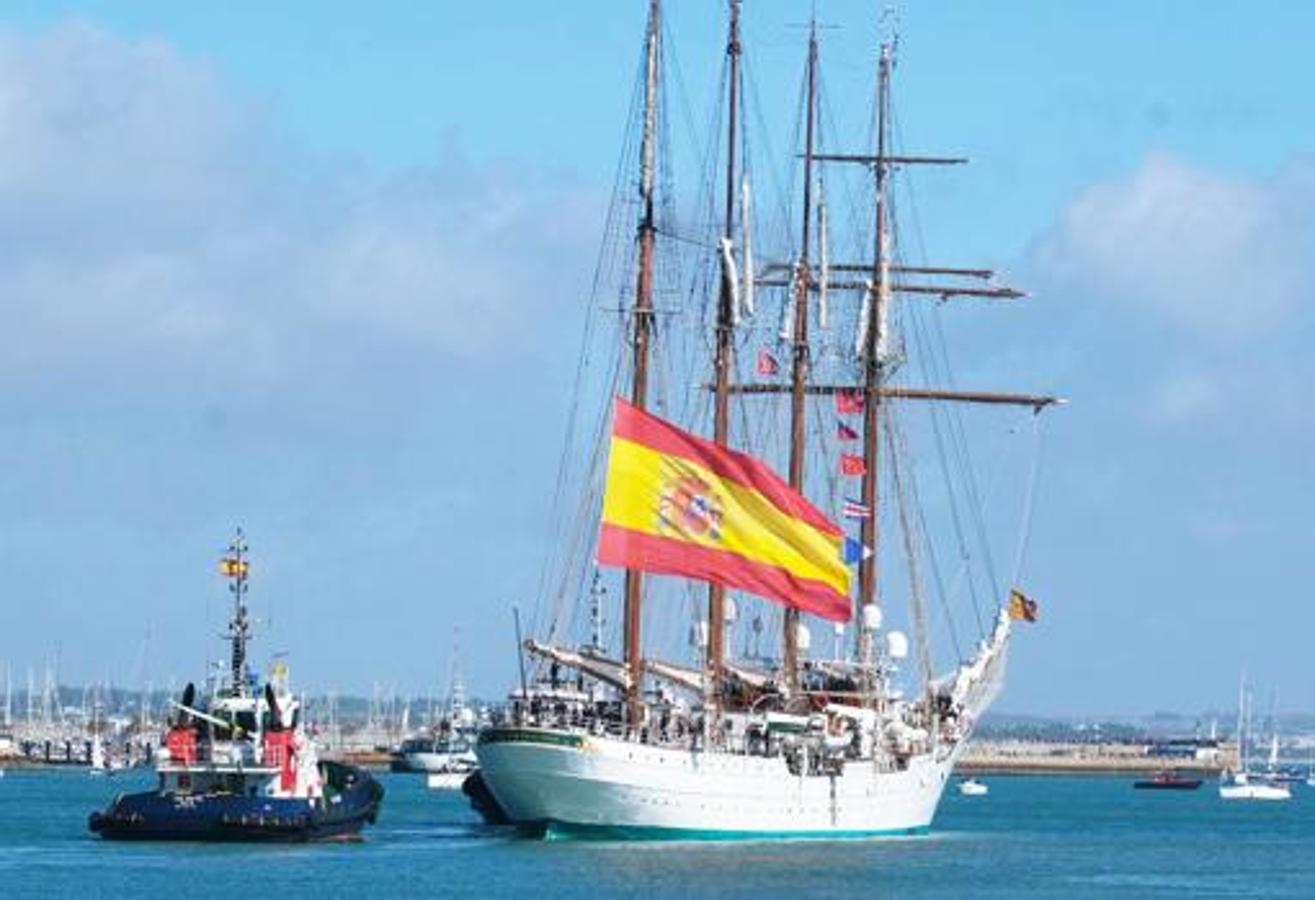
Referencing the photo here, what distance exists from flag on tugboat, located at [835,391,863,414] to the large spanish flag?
12849mm

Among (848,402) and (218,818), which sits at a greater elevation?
(848,402)

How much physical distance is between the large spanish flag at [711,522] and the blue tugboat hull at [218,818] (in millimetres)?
13277

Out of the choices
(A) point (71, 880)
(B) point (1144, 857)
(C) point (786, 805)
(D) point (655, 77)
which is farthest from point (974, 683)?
(A) point (71, 880)

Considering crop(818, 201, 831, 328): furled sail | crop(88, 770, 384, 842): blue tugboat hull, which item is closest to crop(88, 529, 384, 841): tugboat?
crop(88, 770, 384, 842): blue tugboat hull

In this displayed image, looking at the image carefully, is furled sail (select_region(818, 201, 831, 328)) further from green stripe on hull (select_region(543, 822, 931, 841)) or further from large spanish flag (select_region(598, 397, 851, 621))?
green stripe on hull (select_region(543, 822, 931, 841))

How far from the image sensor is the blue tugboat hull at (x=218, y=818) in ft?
411

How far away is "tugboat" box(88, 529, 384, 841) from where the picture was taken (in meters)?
126

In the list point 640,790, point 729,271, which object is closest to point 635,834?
point 640,790

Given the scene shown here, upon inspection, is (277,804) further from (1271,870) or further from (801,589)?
(1271,870)

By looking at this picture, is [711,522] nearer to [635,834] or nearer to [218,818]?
[635,834]

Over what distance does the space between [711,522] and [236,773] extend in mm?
18961

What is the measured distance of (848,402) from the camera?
150625mm

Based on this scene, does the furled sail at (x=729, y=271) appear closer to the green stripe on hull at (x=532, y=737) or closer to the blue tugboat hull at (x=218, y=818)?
the green stripe on hull at (x=532, y=737)

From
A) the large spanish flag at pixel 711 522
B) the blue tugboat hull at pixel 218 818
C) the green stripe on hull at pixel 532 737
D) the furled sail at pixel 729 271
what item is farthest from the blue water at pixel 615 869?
the furled sail at pixel 729 271
